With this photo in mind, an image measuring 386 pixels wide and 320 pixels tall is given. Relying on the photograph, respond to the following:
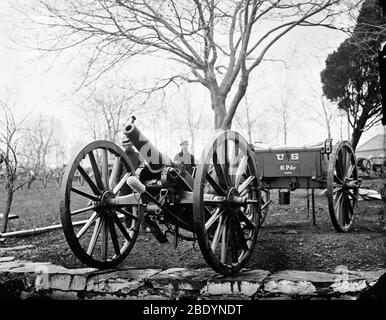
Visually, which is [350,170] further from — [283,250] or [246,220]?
[246,220]

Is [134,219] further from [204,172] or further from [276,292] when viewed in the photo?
[276,292]

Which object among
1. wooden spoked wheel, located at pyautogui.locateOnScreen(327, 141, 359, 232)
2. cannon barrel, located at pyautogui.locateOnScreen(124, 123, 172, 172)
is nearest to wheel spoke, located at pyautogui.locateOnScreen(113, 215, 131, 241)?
cannon barrel, located at pyautogui.locateOnScreen(124, 123, 172, 172)

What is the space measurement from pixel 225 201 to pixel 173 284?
A: 90cm

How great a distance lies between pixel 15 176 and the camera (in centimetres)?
750

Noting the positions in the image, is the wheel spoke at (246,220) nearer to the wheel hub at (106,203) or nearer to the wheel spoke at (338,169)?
the wheel hub at (106,203)

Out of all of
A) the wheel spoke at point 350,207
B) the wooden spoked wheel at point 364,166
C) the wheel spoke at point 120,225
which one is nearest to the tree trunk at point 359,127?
the wooden spoked wheel at point 364,166

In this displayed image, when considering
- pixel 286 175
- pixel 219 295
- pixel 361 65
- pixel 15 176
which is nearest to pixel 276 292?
pixel 219 295

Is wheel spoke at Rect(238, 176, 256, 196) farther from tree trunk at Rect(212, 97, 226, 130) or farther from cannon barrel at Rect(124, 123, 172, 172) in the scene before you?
tree trunk at Rect(212, 97, 226, 130)

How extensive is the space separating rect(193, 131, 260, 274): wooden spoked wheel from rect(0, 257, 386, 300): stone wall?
23cm

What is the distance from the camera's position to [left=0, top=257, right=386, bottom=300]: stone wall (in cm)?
339

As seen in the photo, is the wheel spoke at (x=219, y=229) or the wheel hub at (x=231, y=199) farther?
the wheel hub at (x=231, y=199)

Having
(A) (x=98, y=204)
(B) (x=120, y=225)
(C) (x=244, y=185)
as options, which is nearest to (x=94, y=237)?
(A) (x=98, y=204)

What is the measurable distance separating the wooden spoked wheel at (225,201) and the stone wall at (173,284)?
0.74 ft

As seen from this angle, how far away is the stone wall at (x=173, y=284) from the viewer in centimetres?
339
